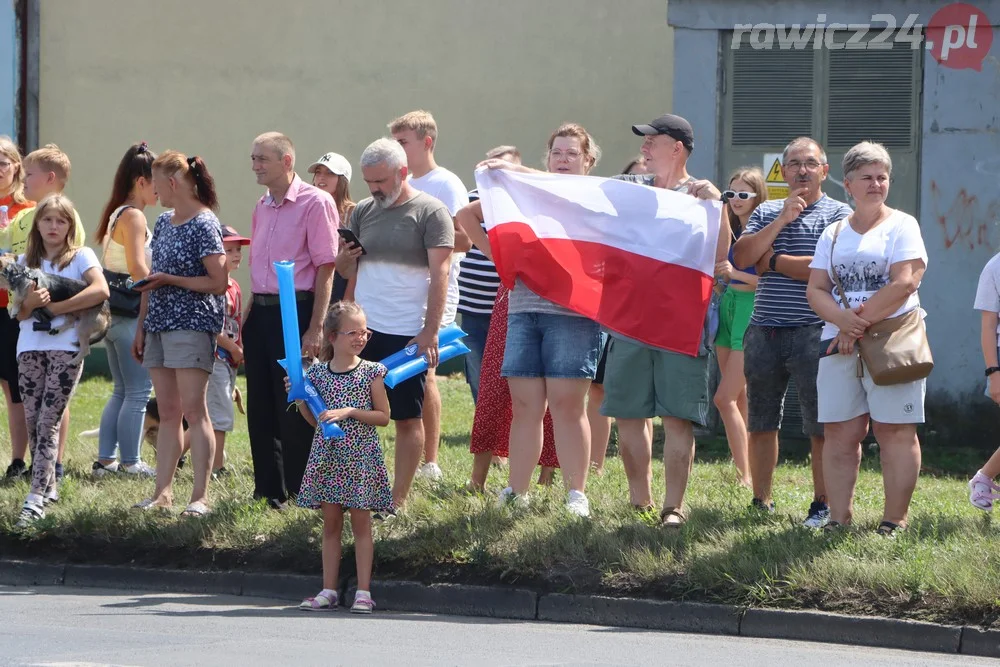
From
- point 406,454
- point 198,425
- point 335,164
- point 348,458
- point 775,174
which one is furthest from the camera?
point 775,174

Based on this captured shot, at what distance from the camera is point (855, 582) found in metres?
6.95

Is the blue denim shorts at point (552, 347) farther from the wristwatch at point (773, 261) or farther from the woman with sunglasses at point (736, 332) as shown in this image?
the woman with sunglasses at point (736, 332)

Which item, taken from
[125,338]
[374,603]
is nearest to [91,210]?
[125,338]

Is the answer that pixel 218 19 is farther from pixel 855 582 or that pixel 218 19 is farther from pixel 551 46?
pixel 855 582

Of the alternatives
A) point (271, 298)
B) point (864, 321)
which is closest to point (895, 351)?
point (864, 321)

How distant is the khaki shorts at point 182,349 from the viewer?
871cm

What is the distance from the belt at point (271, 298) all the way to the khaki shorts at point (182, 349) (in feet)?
1.05

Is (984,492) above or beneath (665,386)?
beneath

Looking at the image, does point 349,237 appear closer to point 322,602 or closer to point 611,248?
point 611,248

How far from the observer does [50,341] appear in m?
9.11

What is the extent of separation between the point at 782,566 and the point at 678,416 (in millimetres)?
1176

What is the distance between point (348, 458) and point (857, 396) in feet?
8.10

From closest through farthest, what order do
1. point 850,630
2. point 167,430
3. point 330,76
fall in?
point 850,630, point 167,430, point 330,76

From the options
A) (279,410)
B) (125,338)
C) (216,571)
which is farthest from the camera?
(125,338)
